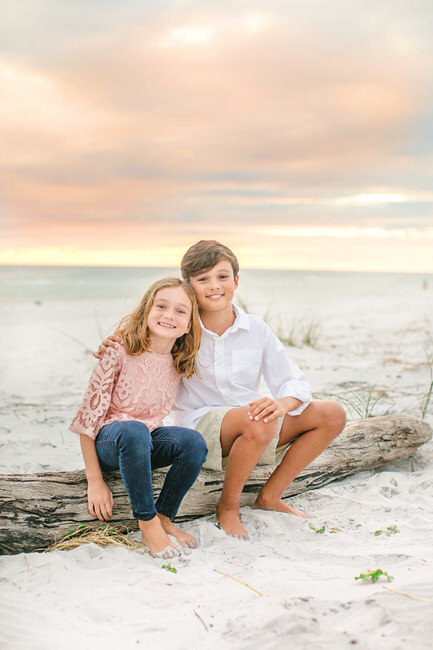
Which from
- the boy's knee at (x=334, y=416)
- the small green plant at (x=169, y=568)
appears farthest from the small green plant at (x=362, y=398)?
the small green plant at (x=169, y=568)

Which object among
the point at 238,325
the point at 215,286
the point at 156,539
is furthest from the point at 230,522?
the point at 215,286

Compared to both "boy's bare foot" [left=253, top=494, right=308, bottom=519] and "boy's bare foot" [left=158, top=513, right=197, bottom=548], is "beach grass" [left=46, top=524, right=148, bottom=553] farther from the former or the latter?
"boy's bare foot" [left=253, top=494, right=308, bottom=519]

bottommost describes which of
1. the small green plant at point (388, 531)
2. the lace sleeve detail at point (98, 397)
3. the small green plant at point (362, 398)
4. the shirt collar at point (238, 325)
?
the small green plant at point (388, 531)

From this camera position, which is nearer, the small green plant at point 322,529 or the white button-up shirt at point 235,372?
the small green plant at point 322,529

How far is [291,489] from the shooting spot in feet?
10.1

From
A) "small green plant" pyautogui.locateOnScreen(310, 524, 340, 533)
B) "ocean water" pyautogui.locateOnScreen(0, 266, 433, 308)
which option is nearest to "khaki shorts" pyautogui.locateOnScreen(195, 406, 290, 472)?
"small green plant" pyautogui.locateOnScreen(310, 524, 340, 533)

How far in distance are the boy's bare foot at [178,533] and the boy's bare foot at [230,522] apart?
0.53 ft

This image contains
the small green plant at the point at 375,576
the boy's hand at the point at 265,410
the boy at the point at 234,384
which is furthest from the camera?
the boy at the point at 234,384

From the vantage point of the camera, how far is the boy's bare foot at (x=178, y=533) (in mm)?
2480

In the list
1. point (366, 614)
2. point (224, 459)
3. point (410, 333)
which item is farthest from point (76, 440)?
point (410, 333)

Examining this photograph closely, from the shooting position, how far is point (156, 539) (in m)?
2.41

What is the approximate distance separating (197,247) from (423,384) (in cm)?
324

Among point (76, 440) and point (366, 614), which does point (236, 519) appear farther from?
point (76, 440)

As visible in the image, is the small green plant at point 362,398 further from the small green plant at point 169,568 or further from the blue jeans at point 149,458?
the small green plant at point 169,568
